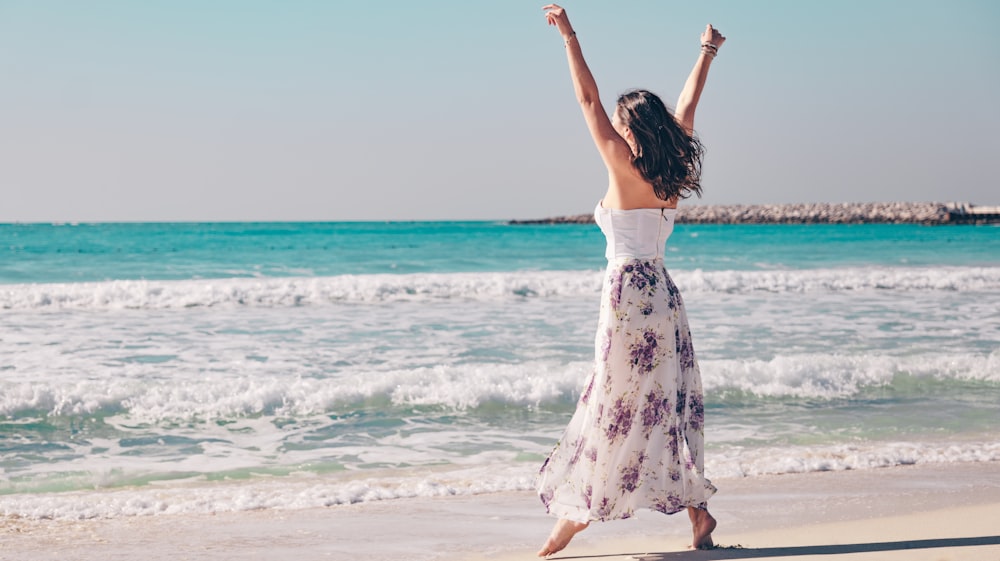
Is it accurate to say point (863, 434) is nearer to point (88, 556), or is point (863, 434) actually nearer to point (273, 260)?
point (88, 556)

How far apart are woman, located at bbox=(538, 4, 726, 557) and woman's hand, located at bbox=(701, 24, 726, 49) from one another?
0.48m

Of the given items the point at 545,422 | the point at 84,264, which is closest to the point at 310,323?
the point at 545,422

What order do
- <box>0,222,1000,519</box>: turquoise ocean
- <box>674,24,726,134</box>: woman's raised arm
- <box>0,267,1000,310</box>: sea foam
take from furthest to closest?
<box>0,267,1000,310</box>: sea foam
<box>0,222,1000,519</box>: turquoise ocean
<box>674,24,726,134</box>: woman's raised arm

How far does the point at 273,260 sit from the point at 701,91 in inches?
1134

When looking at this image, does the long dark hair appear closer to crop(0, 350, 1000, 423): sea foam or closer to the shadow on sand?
the shadow on sand

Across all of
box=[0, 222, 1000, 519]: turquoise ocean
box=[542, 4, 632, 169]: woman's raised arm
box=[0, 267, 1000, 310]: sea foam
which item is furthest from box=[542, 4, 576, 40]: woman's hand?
box=[0, 267, 1000, 310]: sea foam

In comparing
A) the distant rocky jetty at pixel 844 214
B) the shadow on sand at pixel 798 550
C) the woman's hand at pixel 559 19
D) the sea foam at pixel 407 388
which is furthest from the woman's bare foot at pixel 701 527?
the distant rocky jetty at pixel 844 214

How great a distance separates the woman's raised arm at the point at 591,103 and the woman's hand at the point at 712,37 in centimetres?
70

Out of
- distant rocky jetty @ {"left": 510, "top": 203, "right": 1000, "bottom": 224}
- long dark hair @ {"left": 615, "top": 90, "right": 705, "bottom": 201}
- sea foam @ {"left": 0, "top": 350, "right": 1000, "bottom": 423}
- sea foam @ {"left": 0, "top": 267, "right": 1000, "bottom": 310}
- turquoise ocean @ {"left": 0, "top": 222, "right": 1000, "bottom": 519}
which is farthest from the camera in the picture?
distant rocky jetty @ {"left": 510, "top": 203, "right": 1000, "bottom": 224}

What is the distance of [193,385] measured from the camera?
729cm

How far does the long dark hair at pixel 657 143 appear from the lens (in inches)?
128

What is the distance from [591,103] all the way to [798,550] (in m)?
2.10

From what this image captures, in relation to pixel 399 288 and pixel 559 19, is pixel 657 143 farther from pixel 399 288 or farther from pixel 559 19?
pixel 399 288

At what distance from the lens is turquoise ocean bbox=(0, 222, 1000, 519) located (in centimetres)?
518
